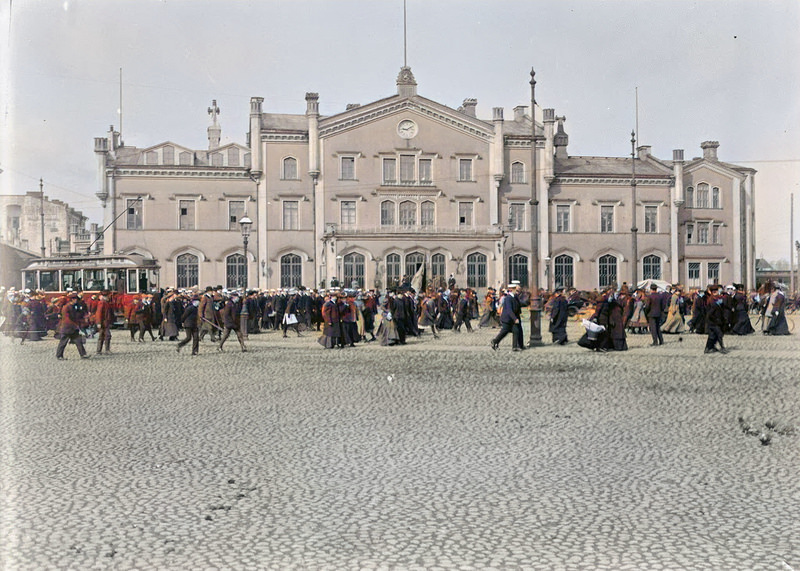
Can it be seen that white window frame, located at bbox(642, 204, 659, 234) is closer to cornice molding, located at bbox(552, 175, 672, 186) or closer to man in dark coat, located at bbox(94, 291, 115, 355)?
cornice molding, located at bbox(552, 175, 672, 186)

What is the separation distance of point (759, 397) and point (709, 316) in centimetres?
660

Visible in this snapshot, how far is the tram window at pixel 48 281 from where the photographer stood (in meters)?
32.1

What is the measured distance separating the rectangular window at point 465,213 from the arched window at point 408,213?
315 cm

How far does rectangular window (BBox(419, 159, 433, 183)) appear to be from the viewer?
52.1 metres

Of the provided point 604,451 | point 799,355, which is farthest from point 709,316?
point 604,451

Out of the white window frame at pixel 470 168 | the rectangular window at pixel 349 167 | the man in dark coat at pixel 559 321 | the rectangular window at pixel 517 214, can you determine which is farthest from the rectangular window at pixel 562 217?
the man in dark coat at pixel 559 321

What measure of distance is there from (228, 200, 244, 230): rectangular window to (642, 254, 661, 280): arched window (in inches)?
1127

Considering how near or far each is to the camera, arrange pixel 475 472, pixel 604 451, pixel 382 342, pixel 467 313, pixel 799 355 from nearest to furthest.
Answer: pixel 475 472 < pixel 604 451 < pixel 799 355 < pixel 382 342 < pixel 467 313

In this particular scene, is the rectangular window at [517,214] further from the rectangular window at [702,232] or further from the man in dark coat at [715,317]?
the man in dark coat at [715,317]

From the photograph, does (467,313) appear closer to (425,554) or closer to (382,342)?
(382,342)

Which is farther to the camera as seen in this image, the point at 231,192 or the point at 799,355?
the point at 231,192

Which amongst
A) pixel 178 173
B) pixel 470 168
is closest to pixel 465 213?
pixel 470 168

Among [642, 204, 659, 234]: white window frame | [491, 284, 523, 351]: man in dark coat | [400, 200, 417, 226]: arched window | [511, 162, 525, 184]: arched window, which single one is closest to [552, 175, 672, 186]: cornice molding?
[642, 204, 659, 234]: white window frame

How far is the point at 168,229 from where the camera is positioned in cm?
4953
